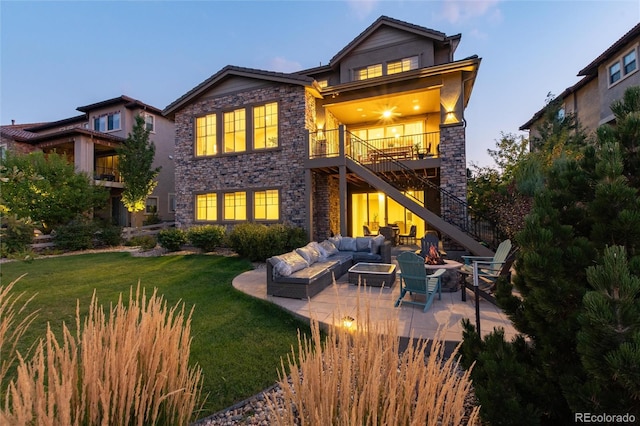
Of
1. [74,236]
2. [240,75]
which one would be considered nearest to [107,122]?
[74,236]

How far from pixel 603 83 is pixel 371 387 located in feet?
68.4

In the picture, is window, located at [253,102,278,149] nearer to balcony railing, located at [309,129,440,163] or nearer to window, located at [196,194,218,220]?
balcony railing, located at [309,129,440,163]

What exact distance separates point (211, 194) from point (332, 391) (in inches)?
541

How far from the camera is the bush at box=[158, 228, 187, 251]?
38.7 feet

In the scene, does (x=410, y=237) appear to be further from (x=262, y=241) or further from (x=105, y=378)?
(x=105, y=378)

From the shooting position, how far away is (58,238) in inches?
525

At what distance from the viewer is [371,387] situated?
1255 millimetres

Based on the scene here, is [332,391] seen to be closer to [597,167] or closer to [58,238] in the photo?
[597,167]

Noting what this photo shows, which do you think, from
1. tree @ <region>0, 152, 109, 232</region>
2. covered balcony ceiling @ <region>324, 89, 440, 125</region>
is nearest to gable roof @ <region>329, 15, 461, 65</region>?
covered balcony ceiling @ <region>324, 89, 440, 125</region>

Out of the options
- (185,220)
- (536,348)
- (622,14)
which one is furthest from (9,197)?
(622,14)

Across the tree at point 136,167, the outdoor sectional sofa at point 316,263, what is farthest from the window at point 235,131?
the tree at point 136,167

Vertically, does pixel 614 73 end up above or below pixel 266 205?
above

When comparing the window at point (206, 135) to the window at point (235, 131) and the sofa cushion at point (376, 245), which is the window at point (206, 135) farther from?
the sofa cushion at point (376, 245)

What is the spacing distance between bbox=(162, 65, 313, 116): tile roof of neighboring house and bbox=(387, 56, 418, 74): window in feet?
14.3
